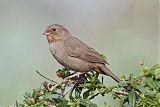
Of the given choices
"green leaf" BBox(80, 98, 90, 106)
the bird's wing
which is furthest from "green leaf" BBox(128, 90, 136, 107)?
the bird's wing

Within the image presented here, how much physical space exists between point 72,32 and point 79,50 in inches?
79.8

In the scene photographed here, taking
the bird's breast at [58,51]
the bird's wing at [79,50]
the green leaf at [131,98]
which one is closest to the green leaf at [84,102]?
the green leaf at [131,98]

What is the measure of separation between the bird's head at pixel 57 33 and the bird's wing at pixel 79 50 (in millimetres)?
120

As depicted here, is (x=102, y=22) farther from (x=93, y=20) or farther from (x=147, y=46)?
(x=147, y=46)

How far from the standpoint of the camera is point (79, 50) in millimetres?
3922

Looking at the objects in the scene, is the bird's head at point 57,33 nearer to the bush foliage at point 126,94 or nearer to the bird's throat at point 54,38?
the bird's throat at point 54,38

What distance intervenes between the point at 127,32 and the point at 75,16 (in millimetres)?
683

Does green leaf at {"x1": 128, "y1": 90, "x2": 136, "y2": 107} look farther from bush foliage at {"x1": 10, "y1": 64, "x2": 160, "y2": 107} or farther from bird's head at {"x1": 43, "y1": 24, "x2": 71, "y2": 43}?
bird's head at {"x1": 43, "y1": 24, "x2": 71, "y2": 43}

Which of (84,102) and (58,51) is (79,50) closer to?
(58,51)

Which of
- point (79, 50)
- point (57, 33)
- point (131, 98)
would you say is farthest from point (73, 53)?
point (131, 98)

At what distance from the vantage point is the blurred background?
→ 4918 mm

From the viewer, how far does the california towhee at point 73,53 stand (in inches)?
144

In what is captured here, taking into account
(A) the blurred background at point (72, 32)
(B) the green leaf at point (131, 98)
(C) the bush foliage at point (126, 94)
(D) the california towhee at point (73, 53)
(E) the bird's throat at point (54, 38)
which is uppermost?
(A) the blurred background at point (72, 32)

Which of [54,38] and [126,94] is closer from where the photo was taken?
[126,94]
